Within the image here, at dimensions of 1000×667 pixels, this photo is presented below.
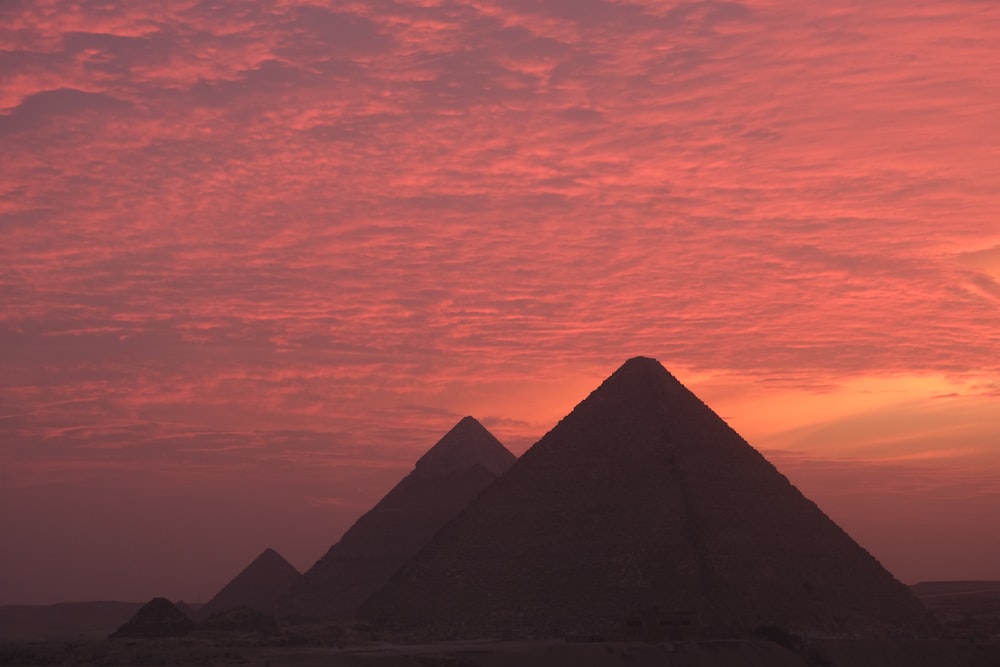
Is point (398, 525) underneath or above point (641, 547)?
above

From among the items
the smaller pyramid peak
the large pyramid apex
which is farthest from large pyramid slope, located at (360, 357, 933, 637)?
the large pyramid apex

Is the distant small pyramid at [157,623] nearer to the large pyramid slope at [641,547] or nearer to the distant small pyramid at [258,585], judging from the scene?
the large pyramid slope at [641,547]

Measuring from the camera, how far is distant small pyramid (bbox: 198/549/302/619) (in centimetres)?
8731

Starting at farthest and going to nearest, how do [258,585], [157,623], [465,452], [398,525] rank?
[258,585], [465,452], [398,525], [157,623]

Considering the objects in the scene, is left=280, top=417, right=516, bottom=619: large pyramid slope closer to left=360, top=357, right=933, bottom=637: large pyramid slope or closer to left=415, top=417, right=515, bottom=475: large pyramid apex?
left=415, top=417, right=515, bottom=475: large pyramid apex

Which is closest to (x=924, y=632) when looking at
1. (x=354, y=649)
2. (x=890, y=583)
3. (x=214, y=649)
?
(x=890, y=583)

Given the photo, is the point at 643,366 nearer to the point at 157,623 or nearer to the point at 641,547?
the point at 641,547

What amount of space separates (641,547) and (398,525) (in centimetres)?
2700

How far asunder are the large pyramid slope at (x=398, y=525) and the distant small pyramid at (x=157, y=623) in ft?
39.0

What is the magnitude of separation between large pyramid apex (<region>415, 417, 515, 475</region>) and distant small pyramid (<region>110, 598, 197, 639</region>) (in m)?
21.6

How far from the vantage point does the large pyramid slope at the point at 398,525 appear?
2894 inches

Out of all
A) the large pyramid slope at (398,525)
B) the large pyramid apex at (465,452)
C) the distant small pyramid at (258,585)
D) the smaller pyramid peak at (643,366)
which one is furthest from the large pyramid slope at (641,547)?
the distant small pyramid at (258,585)

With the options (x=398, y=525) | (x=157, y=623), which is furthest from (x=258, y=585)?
(x=157, y=623)

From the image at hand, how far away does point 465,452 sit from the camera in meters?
79.2
